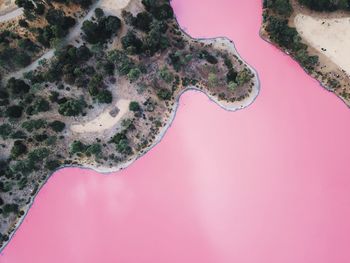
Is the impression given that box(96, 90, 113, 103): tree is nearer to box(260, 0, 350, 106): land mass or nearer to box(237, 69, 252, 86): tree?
box(237, 69, 252, 86): tree

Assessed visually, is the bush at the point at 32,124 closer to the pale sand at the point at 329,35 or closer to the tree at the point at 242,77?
the tree at the point at 242,77

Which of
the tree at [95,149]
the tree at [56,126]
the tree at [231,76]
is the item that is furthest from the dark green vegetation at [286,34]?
the tree at [56,126]

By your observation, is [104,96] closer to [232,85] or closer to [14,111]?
[14,111]

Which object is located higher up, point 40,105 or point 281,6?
point 281,6

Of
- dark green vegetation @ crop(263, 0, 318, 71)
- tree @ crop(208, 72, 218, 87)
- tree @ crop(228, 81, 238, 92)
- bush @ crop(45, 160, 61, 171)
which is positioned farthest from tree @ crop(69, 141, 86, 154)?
dark green vegetation @ crop(263, 0, 318, 71)

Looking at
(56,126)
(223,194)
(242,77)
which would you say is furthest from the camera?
(242,77)

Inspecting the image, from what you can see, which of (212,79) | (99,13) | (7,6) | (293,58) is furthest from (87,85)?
(293,58)
